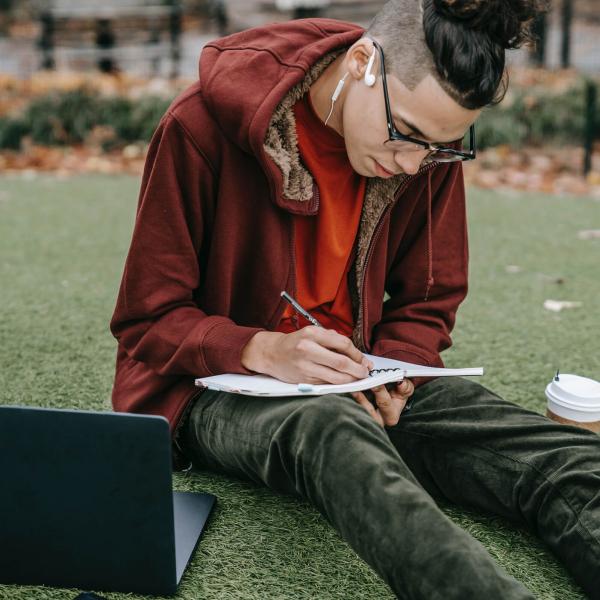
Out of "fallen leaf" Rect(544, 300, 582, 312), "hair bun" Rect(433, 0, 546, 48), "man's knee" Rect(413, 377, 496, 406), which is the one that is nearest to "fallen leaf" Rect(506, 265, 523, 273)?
"fallen leaf" Rect(544, 300, 582, 312)

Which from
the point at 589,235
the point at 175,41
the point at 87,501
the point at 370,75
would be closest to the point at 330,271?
the point at 370,75

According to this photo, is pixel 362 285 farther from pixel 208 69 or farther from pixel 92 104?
pixel 92 104

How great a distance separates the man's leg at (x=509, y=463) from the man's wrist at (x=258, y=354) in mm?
373

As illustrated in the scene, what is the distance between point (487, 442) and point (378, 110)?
26.6 inches

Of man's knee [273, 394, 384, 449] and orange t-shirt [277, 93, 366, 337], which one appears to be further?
orange t-shirt [277, 93, 366, 337]

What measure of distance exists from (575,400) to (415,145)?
27.9 inches

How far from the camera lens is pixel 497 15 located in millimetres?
1426

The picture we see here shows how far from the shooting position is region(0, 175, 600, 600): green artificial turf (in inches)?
58.1

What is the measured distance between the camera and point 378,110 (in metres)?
1.52

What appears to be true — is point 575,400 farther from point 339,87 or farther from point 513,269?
point 513,269

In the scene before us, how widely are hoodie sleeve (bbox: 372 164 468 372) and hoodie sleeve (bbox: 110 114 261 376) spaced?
1.46 feet

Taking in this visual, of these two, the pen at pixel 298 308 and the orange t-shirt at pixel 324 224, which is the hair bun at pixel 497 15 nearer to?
the orange t-shirt at pixel 324 224

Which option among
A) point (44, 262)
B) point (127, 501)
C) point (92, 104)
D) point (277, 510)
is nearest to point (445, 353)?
point (277, 510)

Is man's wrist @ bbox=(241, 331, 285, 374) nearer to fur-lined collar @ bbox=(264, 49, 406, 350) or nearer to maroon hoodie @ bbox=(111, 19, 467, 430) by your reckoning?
maroon hoodie @ bbox=(111, 19, 467, 430)
